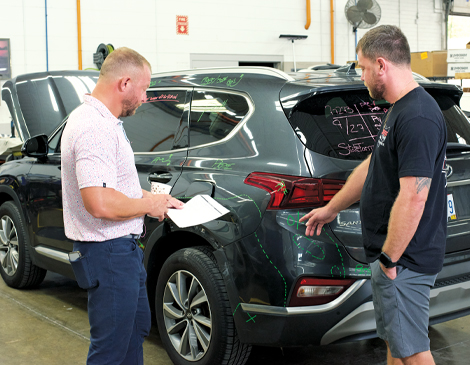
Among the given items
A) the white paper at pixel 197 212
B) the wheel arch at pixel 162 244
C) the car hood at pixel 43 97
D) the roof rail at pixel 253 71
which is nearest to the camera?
the white paper at pixel 197 212

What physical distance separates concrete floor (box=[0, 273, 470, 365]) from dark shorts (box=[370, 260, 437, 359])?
1.19 m

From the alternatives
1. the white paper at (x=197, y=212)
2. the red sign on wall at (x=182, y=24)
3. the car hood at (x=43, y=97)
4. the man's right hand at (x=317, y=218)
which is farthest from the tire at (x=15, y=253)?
the red sign on wall at (x=182, y=24)

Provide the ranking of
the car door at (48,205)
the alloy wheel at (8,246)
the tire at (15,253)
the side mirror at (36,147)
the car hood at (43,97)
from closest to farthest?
the car door at (48,205) < the side mirror at (36,147) < the tire at (15,253) < the alloy wheel at (8,246) < the car hood at (43,97)

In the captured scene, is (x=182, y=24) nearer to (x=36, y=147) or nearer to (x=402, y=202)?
(x=36, y=147)

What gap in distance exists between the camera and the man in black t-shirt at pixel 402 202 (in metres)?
1.93

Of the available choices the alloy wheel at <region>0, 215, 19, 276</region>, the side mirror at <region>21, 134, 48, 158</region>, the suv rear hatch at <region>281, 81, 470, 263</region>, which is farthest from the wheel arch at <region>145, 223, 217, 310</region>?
the alloy wheel at <region>0, 215, 19, 276</region>

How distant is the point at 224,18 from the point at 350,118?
933 cm

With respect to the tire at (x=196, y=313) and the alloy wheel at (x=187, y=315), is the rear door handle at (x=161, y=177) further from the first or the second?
the alloy wheel at (x=187, y=315)

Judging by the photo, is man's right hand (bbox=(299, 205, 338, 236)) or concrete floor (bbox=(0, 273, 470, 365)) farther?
concrete floor (bbox=(0, 273, 470, 365))

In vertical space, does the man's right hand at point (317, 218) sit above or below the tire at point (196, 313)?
above

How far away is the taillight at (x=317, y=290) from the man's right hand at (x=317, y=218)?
0.21m

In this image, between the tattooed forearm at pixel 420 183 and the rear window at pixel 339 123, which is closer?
the tattooed forearm at pixel 420 183

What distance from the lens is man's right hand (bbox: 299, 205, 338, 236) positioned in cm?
242

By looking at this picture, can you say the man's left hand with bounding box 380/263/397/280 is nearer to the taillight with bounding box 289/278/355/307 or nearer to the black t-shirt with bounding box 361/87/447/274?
the black t-shirt with bounding box 361/87/447/274
